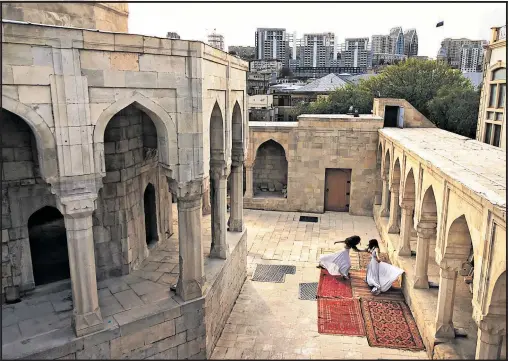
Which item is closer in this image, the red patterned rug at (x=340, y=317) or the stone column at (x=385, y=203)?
the red patterned rug at (x=340, y=317)

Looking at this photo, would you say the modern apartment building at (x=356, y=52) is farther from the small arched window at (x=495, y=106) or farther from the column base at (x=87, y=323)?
the column base at (x=87, y=323)

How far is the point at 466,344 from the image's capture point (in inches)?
293

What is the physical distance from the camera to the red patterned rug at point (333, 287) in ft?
33.8

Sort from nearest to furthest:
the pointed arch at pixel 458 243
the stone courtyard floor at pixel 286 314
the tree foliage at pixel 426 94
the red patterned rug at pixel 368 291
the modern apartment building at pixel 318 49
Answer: the pointed arch at pixel 458 243 → the stone courtyard floor at pixel 286 314 → the red patterned rug at pixel 368 291 → the tree foliage at pixel 426 94 → the modern apartment building at pixel 318 49

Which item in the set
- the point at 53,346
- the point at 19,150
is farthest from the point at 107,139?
the point at 53,346

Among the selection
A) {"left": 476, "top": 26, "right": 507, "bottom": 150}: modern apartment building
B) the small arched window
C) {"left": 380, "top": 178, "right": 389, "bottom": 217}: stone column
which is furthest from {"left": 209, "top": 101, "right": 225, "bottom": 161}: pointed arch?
the small arched window

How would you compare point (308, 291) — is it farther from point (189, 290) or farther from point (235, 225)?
point (189, 290)

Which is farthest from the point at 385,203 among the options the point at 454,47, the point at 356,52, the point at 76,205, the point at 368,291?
the point at 356,52

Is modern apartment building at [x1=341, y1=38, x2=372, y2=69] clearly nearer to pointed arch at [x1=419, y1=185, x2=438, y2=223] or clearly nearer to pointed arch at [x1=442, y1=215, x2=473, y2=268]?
pointed arch at [x1=419, y1=185, x2=438, y2=223]

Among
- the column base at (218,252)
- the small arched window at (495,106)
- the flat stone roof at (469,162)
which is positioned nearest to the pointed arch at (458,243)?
the flat stone roof at (469,162)

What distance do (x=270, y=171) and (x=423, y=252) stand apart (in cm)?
1029

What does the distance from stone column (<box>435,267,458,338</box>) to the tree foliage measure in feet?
52.8

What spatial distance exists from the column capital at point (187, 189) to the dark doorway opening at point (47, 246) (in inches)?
113

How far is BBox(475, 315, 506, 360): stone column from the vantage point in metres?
5.59
